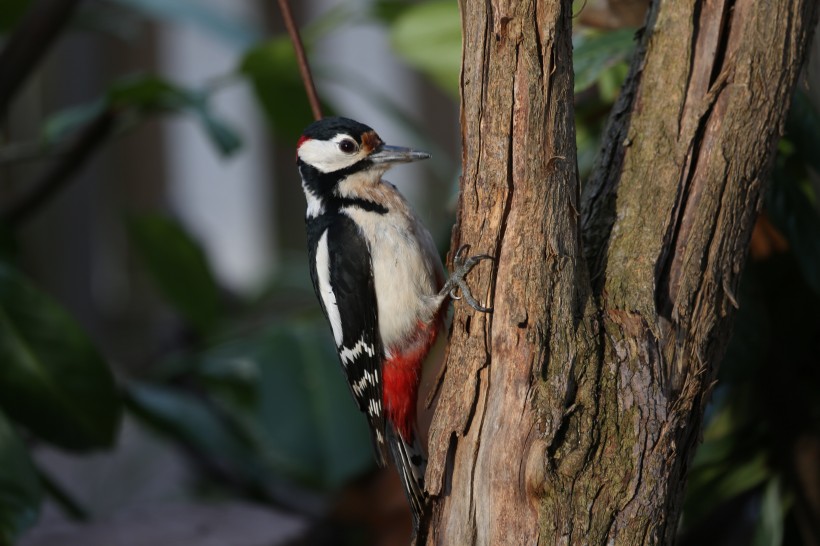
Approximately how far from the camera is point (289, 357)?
3.05 m

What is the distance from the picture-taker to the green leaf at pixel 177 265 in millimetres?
3506

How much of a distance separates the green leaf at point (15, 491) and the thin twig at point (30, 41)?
3.73 ft

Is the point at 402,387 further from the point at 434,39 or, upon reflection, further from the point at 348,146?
the point at 434,39

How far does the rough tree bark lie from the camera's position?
1318 millimetres

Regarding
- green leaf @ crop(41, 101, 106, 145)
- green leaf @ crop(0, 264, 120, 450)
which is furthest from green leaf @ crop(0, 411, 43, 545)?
green leaf @ crop(41, 101, 106, 145)

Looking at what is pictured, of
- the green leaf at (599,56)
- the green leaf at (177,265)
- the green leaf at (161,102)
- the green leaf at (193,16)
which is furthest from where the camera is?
the green leaf at (177,265)

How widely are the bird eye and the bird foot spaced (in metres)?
0.52

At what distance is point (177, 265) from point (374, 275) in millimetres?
1791

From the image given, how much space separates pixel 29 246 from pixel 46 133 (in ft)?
5.94

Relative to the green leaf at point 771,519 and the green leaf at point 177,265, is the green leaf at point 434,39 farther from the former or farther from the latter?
the green leaf at point 771,519

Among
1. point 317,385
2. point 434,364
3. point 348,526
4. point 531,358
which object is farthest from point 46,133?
point 531,358

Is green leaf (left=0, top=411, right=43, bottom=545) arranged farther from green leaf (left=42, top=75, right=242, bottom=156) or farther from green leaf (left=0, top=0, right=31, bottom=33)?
green leaf (left=0, top=0, right=31, bottom=33)

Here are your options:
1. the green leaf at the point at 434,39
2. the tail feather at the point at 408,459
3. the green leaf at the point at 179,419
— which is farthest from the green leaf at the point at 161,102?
the tail feather at the point at 408,459

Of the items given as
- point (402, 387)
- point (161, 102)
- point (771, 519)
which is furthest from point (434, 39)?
point (771, 519)
